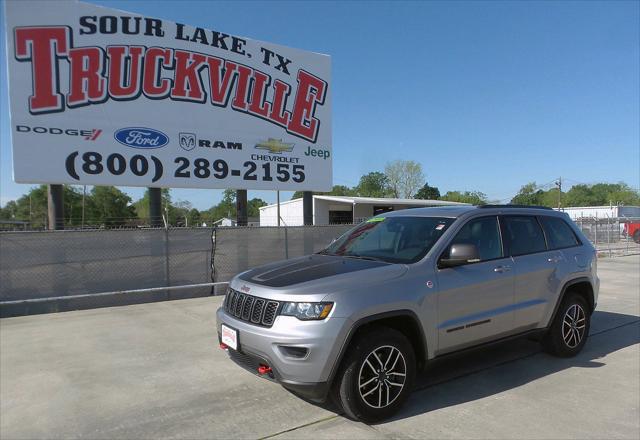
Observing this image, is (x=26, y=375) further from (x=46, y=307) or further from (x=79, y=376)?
(x=46, y=307)

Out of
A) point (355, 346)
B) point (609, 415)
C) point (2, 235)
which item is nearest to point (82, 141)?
point (2, 235)

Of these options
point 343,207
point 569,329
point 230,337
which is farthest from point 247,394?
point 343,207

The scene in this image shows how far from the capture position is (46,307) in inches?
317

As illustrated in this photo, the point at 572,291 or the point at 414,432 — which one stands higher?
the point at 572,291

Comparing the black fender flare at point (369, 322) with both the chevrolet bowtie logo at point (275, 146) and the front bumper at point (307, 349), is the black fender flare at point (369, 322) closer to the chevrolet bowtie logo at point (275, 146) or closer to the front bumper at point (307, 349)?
the front bumper at point (307, 349)

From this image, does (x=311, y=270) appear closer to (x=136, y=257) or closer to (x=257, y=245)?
(x=136, y=257)

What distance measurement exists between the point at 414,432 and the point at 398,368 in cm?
48

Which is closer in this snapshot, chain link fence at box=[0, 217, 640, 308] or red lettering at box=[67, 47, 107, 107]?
chain link fence at box=[0, 217, 640, 308]

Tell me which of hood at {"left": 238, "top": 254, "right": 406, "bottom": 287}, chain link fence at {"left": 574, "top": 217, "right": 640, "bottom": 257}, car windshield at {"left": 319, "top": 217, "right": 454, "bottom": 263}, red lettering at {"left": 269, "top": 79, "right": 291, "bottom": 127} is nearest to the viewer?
hood at {"left": 238, "top": 254, "right": 406, "bottom": 287}

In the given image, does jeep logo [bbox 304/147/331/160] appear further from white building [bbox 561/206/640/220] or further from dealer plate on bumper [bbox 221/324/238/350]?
white building [bbox 561/206/640/220]

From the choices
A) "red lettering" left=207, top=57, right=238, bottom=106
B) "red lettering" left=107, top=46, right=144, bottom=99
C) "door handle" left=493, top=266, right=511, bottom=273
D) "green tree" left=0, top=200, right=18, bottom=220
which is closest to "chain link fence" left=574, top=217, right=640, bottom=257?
"red lettering" left=207, top=57, right=238, bottom=106

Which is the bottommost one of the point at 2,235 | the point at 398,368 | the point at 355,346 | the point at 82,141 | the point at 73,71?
the point at 398,368

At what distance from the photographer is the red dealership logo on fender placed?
9242 millimetres

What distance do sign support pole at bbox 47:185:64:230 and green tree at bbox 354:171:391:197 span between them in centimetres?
7814
